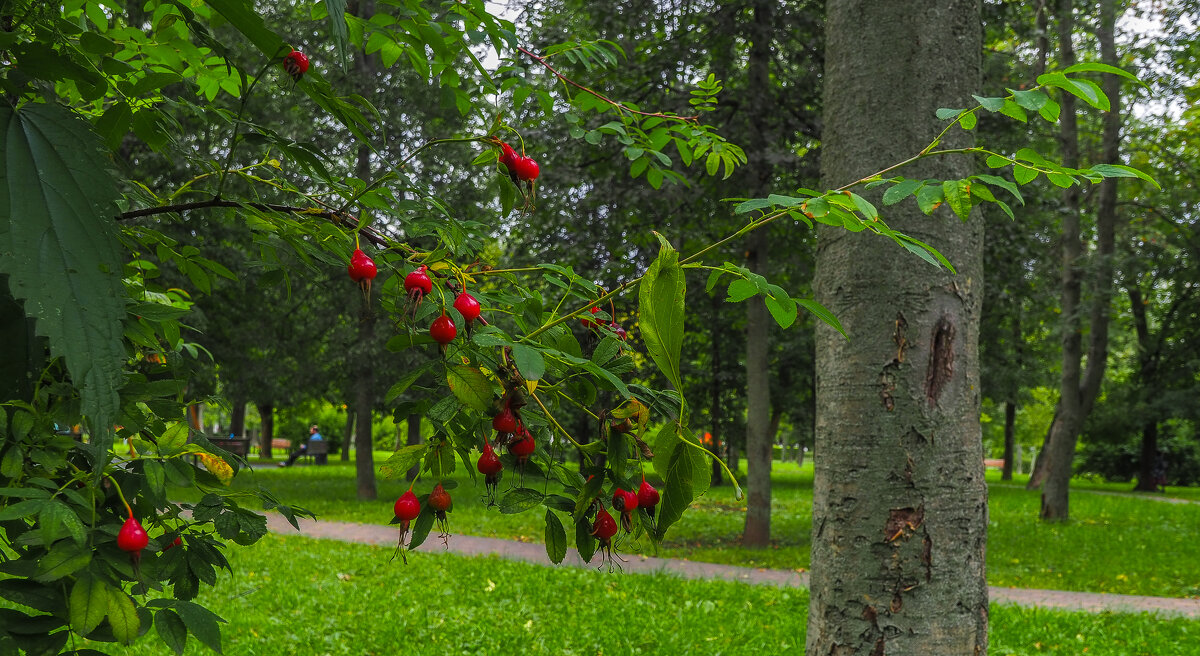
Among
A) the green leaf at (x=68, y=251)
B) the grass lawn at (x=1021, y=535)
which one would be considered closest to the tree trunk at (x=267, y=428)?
the grass lawn at (x=1021, y=535)

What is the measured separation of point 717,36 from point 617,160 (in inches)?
76.2

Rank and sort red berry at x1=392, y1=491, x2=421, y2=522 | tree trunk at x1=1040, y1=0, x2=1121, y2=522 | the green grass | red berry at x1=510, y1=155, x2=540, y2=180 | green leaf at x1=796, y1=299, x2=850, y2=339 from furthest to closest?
tree trunk at x1=1040, y1=0, x2=1121, y2=522
the green grass
red berry at x1=510, y1=155, x2=540, y2=180
red berry at x1=392, y1=491, x2=421, y2=522
green leaf at x1=796, y1=299, x2=850, y2=339

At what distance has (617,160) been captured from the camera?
9789 millimetres

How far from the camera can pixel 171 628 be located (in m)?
1.51

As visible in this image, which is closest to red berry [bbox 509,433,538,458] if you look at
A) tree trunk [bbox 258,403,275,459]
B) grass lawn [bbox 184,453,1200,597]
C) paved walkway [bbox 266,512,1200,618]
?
paved walkway [bbox 266,512,1200,618]

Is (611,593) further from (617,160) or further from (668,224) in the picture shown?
(617,160)

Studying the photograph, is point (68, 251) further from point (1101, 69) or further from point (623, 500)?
point (1101, 69)

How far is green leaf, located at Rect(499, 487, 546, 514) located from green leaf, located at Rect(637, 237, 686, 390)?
38cm

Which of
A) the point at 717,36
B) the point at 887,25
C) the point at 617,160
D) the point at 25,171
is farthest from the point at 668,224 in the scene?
the point at 25,171

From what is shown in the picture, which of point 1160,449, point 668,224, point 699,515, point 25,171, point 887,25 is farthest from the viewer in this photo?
point 1160,449

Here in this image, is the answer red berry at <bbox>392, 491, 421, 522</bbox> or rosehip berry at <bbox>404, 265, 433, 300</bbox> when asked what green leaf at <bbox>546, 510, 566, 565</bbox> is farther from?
rosehip berry at <bbox>404, 265, 433, 300</bbox>

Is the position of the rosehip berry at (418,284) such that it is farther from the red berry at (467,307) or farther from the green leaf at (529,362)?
the green leaf at (529,362)

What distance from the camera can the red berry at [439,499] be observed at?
51.9 inches

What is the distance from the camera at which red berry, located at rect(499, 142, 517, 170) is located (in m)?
1.45
